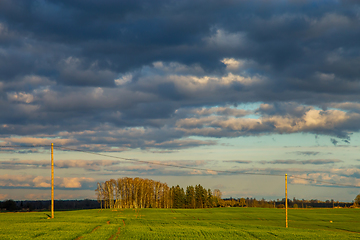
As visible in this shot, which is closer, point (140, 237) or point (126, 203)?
point (140, 237)

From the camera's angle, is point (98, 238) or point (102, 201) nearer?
point (98, 238)

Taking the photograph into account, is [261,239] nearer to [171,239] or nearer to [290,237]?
[290,237]

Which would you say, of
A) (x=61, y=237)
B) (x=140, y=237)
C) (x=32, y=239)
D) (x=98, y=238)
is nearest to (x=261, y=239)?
(x=140, y=237)

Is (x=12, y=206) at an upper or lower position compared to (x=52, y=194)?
lower

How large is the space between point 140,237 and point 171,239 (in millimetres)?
4600

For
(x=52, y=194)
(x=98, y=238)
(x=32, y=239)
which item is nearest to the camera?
(x=32, y=239)

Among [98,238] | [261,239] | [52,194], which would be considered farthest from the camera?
[52,194]

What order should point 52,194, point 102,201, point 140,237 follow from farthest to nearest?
point 102,201 < point 52,194 < point 140,237

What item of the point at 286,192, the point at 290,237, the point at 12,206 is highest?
the point at 286,192

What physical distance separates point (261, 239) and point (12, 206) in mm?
190604

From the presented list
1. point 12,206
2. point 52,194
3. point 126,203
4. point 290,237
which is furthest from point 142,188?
point 290,237

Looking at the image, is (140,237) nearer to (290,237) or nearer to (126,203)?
(290,237)

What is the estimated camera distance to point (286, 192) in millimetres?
71438

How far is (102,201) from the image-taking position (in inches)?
7554
